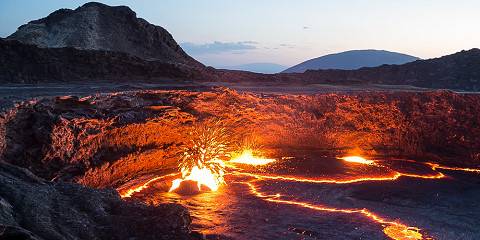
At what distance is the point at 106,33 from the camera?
183 ft

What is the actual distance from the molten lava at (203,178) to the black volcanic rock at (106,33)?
33.0 metres

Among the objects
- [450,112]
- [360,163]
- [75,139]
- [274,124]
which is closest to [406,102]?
[450,112]

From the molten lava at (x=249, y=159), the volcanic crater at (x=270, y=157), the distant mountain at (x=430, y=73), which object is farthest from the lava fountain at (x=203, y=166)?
the distant mountain at (x=430, y=73)

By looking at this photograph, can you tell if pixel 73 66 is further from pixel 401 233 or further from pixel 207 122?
pixel 401 233

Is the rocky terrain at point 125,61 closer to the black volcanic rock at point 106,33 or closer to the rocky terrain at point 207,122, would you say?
the black volcanic rock at point 106,33

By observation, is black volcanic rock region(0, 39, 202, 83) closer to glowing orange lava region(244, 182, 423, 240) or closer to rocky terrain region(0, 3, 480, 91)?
rocky terrain region(0, 3, 480, 91)

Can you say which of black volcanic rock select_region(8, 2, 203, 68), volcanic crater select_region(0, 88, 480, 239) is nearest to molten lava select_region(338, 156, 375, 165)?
volcanic crater select_region(0, 88, 480, 239)

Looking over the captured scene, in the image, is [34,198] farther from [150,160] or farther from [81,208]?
[150,160]

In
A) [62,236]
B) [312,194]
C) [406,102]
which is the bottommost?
[312,194]

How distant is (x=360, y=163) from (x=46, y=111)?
14773 mm

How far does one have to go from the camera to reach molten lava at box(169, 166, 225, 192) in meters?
18.9

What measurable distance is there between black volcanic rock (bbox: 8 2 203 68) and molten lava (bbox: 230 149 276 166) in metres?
28.6

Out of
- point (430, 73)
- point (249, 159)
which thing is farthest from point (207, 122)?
point (430, 73)

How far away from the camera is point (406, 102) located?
88.6 feet
